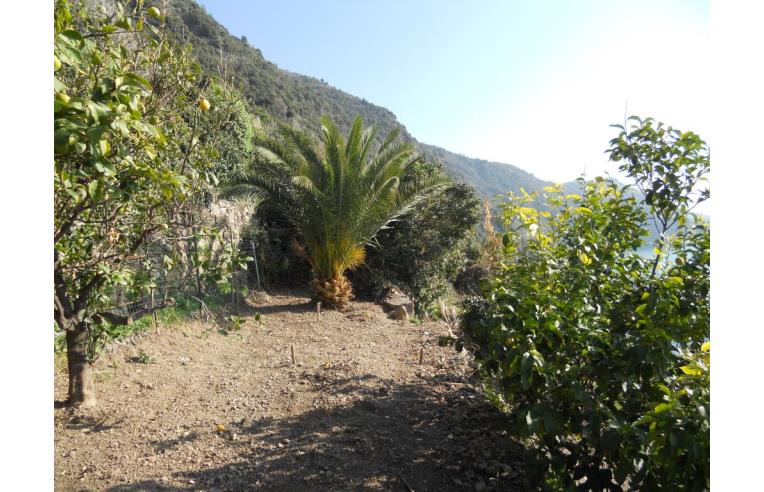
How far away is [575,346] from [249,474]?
210 cm

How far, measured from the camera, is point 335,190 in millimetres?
7730

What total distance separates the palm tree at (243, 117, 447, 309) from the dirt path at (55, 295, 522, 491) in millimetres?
2837

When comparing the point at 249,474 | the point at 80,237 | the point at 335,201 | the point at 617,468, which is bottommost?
the point at 249,474

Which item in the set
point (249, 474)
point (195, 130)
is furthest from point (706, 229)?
point (195, 130)

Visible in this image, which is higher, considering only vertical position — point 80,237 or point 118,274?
point 80,237

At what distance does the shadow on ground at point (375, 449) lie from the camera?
2613 mm

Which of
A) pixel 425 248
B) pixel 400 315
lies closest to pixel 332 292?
pixel 400 315

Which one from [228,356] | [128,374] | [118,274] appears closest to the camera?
[118,274]

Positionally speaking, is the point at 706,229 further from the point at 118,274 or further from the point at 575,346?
the point at 118,274

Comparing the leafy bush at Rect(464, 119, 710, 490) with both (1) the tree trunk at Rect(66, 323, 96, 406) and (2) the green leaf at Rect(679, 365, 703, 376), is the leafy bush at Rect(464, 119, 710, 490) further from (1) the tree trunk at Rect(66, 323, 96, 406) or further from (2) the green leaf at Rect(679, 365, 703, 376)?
(1) the tree trunk at Rect(66, 323, 96, 406)

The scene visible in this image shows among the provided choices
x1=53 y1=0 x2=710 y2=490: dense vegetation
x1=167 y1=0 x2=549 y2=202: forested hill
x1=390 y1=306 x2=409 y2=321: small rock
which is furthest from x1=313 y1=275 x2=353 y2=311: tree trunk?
x1=167 y1=0 x2=549 y2=202: forested hill

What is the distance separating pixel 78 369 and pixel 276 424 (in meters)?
1.53

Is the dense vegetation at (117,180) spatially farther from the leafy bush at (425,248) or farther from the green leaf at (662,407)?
the leafy bush at (425,248)

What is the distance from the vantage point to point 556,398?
7.02 feet
